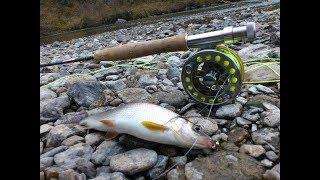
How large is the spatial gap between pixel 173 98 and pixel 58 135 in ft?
2.50

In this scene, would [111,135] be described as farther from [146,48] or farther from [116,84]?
[116,84]

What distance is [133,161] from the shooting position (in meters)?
1.80

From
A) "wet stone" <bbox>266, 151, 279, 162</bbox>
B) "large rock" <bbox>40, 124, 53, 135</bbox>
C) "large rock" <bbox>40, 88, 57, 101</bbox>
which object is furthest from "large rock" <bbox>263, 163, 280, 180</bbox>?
"large rock" <bbox>40, 88, 57, 101</bbox>

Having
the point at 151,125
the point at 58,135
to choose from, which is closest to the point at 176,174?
the point at 151,125

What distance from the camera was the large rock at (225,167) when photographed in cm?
170

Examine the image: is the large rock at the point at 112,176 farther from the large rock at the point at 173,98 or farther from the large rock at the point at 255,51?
the large rock at the point at 255,51

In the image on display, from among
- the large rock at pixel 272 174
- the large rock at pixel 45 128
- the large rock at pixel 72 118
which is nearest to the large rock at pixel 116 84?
Result: the large rock at pixel 72 118

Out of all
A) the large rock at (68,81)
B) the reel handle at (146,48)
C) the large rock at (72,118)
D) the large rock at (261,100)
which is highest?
the reel handle at (146,48)

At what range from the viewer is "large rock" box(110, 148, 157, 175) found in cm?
175

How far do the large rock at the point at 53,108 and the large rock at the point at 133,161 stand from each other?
31.3 inches

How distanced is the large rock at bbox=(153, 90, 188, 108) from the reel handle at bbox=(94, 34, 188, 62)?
31 cm
